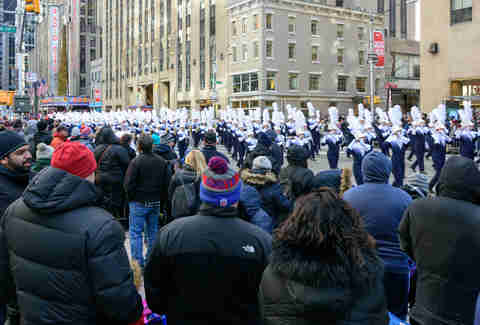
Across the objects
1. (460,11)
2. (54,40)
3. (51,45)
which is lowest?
(460,11)

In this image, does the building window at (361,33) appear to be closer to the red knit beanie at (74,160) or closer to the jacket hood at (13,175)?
the jacket hood at (13,175)

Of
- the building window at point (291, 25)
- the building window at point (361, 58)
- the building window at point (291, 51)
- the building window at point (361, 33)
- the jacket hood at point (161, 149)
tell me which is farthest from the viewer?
the building window at point (361, 33)

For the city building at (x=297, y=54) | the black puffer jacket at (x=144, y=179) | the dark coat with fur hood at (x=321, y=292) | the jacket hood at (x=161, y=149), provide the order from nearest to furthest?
the dark coat with fur hood at (x=321, y=292)
the black puffer jacket at (x=144, y=179)
the jacket hood at (x=161, y=149)
the city building at (x=297, y=54)

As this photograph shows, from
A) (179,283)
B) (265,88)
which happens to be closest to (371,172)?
(179,283)

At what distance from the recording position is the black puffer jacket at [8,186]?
408 cm

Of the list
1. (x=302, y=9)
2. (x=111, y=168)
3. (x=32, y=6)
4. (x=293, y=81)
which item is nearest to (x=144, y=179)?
(x=111, y=168)

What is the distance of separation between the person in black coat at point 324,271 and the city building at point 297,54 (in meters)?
51.2

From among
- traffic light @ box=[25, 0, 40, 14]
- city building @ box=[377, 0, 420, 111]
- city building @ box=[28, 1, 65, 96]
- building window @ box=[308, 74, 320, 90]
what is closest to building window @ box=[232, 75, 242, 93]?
building window @ box=[308, 74, 320, 90]

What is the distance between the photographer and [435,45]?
35.2m

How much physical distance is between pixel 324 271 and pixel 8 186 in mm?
3143

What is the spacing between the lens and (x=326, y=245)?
214cm

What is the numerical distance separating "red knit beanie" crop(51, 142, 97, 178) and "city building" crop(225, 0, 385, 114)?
50.4 meters

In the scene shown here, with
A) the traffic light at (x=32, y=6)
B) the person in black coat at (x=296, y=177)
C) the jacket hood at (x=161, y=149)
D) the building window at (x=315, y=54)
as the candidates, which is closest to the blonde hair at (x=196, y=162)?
the person in black coat at (x=296, y=177)

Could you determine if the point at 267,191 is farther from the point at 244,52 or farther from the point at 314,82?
the point at 314,82
